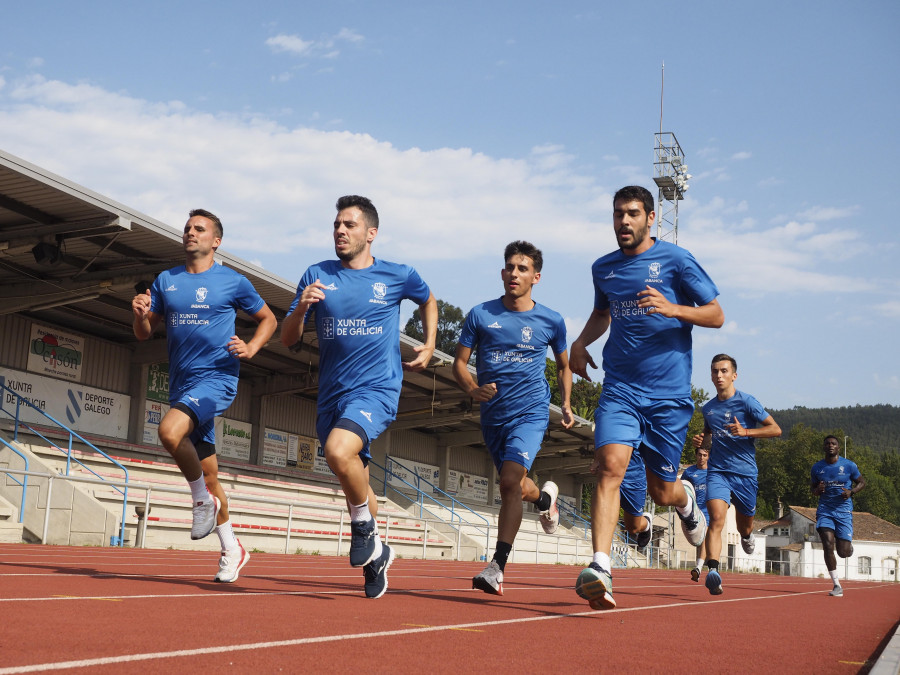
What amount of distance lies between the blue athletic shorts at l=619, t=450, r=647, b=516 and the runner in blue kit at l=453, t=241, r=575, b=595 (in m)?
0.67

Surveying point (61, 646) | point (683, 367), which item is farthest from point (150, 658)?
point (683, 367)

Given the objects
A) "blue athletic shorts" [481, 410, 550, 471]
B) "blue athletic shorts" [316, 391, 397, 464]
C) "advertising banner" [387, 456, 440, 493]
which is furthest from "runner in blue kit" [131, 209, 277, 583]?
"advertising banner" [387, 456, 440, 493]

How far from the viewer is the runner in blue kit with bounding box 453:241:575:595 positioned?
23.2ft

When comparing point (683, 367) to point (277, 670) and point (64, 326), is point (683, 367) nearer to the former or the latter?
point (277, 670)

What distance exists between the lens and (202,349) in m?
6.53

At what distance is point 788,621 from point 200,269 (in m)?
4.75

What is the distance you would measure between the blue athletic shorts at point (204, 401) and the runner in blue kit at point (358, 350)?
0.77 meters

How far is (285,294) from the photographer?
66.1 ft

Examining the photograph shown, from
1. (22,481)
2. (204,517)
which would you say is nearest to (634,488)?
(204,517)

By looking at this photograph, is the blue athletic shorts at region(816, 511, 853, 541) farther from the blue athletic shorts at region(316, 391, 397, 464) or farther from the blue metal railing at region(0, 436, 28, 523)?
the blue metal railing at region(0, 436, 28, 523)

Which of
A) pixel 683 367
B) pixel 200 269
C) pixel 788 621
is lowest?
pixel 788 621

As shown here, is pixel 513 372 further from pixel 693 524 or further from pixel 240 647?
pixel 240 647

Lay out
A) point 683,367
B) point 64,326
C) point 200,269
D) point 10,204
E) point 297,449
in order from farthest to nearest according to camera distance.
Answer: point 297,449
point 64,326
point 10,204
point 200,269
point 683,367

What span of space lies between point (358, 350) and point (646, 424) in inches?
A: 72.9
